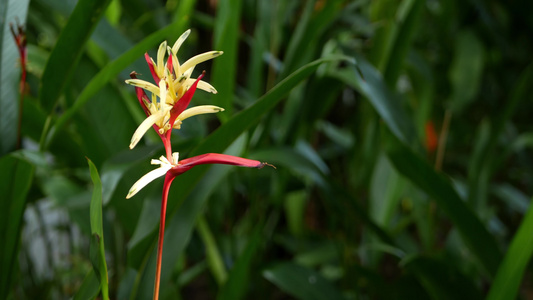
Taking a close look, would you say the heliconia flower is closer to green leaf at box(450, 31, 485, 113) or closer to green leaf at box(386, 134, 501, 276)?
green leaf at box(386, 134, 501, 276)

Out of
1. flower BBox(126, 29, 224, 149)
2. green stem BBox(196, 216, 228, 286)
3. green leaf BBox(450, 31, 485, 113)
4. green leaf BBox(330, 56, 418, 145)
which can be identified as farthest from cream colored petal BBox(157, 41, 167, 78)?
green leaf BBox(450, 31, 485, 113)

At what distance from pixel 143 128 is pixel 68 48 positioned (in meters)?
0.17

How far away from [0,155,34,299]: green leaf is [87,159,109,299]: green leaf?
12cm

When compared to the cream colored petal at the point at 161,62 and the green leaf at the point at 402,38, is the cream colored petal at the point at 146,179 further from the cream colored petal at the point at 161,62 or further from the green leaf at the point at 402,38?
the green leaf at the point at 402,38

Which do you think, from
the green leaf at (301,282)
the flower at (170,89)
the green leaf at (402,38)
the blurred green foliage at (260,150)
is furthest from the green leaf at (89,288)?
the green leaf at (402,38)

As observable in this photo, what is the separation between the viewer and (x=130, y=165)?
270 millimetres

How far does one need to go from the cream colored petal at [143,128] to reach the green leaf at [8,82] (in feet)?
0.66

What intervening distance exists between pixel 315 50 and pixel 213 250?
0.74 ft

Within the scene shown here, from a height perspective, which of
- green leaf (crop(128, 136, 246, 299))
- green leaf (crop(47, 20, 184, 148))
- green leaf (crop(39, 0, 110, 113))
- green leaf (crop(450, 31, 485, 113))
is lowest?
green leaf (crop(450, 31, 485, 113))

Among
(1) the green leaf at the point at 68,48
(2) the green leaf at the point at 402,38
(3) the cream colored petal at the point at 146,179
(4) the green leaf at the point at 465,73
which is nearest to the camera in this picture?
(3) the cream colored petal at the point at 146,179

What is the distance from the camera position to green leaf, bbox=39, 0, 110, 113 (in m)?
0.26

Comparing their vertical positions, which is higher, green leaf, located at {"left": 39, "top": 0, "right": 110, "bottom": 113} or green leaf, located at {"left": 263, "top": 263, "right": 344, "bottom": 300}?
green leaf, located at {"left": 39, "top": 0, "right": 110, "bottom": 113}

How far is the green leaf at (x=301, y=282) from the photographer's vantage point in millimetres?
414

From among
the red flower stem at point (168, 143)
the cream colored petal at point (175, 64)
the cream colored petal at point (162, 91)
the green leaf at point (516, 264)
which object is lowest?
the green leaf at point (516, 264)
